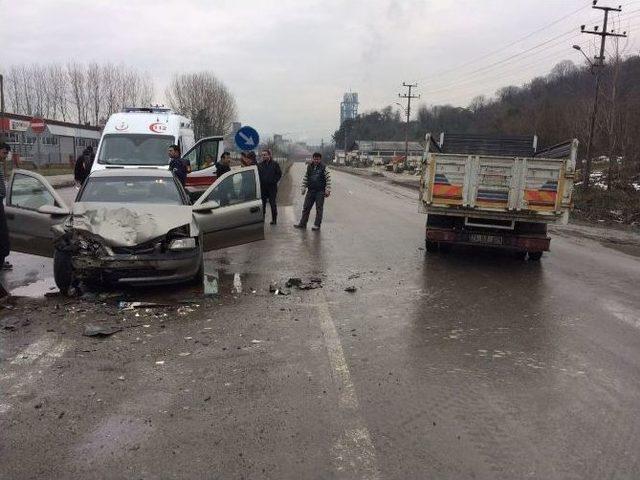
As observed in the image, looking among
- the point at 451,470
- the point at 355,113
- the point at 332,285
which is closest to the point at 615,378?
the point at 451,470

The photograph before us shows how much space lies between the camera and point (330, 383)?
4344 millimetres

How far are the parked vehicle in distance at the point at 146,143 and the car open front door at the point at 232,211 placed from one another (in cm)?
438

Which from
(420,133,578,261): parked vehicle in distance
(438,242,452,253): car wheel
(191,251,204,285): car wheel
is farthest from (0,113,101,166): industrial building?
(191,251,204,285): car wheel

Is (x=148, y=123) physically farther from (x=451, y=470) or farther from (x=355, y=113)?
(x=355, y=113)

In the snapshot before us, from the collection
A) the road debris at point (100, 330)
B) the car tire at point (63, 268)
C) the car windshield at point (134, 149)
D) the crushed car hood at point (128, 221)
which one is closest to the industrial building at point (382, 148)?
the car windshield at point (134, 149)

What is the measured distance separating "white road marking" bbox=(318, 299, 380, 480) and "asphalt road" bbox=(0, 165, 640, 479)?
0.05 feet

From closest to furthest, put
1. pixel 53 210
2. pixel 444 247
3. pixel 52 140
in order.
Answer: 1. pixel 53 210
2. pixel 444 247
3. pixel 52 140

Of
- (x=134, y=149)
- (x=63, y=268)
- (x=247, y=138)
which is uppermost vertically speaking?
(x=247, y=138)

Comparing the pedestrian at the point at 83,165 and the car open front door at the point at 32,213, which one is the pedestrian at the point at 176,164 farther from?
the pedestrian at the point at 83,165

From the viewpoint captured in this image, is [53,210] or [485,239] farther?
[485,239]

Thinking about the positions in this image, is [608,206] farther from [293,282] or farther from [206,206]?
[206,206]

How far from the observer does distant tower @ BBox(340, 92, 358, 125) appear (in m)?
139

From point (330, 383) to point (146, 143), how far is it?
34.7ft

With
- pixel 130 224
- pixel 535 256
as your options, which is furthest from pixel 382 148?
pixel 130 224
